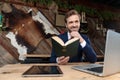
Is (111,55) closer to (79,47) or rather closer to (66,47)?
(66,47)

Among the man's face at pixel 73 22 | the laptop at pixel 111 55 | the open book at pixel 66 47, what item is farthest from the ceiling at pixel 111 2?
the laptop at pixel 111 55

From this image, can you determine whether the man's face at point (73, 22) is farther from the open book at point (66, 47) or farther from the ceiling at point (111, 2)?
the ceiling at point (111, 2)

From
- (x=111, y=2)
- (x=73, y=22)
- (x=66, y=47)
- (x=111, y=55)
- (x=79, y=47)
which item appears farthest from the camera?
(x=111, y=2)

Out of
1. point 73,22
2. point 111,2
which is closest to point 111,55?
point 73,22

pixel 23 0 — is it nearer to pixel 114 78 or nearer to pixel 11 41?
pixel 11 41

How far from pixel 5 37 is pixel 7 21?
0.33m

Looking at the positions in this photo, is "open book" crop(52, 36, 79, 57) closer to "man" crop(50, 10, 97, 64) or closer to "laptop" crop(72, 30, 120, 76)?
"man" crop(50, 10, 97, 64)

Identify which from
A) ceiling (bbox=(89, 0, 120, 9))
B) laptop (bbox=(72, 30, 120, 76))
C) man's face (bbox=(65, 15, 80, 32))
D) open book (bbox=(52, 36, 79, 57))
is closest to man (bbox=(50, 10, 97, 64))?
man's face (bbox=(65, 15, 80, 32))

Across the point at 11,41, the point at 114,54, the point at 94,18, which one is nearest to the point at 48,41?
the point at 11,41

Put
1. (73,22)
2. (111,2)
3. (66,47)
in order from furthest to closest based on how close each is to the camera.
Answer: (111,2), (73,22), (66,47)

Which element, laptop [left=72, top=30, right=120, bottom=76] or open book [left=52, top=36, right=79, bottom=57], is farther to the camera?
open book [left=52, top=36, right=79, bottom=57]

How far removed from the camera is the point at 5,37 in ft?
12.0

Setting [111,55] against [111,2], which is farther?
[111,2]

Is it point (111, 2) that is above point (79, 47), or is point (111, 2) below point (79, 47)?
above
